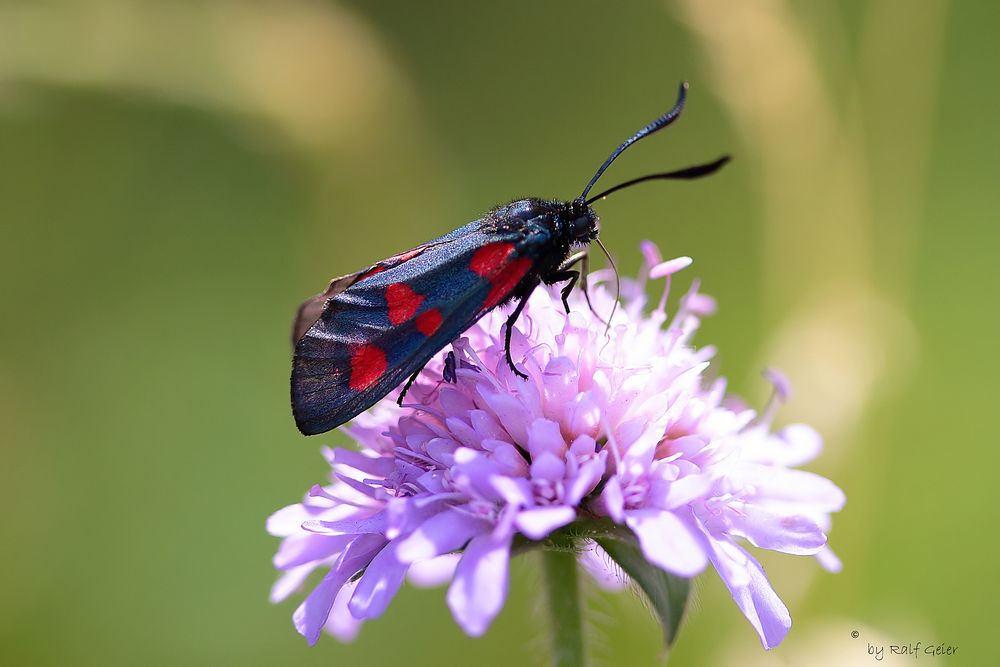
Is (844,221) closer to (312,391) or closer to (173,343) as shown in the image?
(312,391)

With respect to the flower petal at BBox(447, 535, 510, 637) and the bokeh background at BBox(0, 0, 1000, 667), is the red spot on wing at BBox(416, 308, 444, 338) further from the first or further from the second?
the bokeh background at BBox(0, 0, 1000, 667)

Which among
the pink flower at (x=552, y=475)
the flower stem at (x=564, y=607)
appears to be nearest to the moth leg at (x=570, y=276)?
the pink flower at (x=552, y=475)

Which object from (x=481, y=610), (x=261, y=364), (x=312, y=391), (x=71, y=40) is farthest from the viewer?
(x=261, y=364)

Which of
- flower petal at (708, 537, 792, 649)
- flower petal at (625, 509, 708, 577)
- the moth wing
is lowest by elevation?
flower petal at (708, 537, 792, 649)

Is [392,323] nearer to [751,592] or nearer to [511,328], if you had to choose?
[511,328]

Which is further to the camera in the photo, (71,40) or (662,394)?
(71,40)

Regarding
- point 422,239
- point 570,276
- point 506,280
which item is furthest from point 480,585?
point 422,239

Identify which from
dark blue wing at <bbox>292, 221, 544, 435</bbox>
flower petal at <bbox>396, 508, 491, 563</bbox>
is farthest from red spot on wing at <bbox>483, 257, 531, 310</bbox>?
flower petal at <bbox>396, 508, 491, 563</bbox>

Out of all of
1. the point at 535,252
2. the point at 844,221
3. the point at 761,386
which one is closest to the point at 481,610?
the point at 535,252
